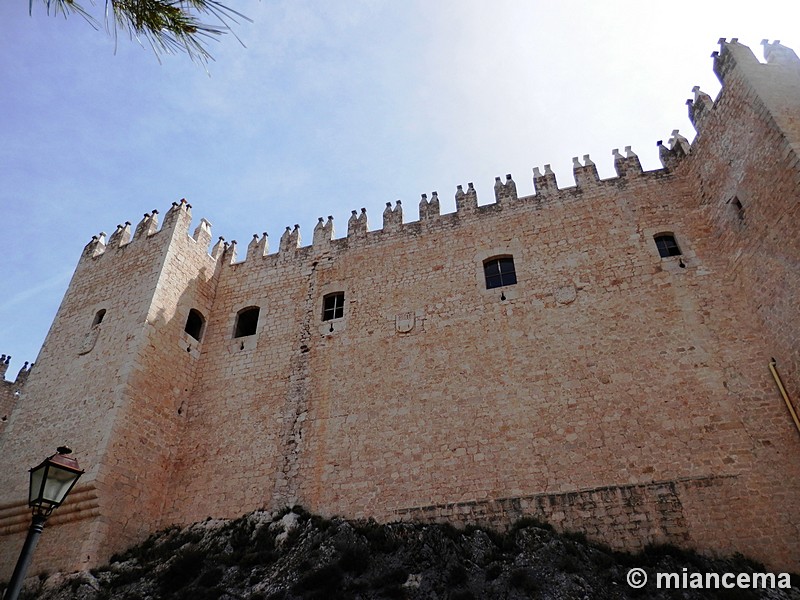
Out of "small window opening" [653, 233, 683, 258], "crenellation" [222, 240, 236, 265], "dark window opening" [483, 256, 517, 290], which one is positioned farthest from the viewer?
"crenellation" [222, 240, 236, 265]

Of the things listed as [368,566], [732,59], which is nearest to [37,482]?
[368,566]

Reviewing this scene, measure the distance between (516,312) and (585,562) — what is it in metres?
4.52

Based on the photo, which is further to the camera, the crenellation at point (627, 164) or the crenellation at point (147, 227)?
the crenellation at point (147, 227)

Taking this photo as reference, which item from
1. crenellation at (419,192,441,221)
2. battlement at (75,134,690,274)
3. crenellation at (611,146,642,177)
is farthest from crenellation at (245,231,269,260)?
Result: crenellation at (611,146,642,177)

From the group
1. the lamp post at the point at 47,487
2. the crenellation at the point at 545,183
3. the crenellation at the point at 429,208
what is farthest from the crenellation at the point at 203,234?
the lamp post at the point at 47,487

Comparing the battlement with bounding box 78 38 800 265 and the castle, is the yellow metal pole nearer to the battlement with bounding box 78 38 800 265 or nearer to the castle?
the castle

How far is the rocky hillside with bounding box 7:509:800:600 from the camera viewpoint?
24.7 feet

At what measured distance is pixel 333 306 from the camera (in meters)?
12.7

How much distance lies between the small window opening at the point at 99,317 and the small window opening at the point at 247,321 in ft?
9.38

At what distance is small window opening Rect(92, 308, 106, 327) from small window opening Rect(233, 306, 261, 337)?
2860 millimetres

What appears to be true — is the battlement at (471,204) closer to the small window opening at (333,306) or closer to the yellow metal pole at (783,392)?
the small window opening at (333,306)

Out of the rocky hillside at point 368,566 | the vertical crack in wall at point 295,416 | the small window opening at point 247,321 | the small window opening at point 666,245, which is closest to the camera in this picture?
the rocky hillside at point 368,566

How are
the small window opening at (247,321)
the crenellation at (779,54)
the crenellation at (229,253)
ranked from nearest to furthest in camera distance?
the crenellation at (779,54) < the small window opening at (247,321) < the crenellation at (229,253)

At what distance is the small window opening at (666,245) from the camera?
1073 cm
